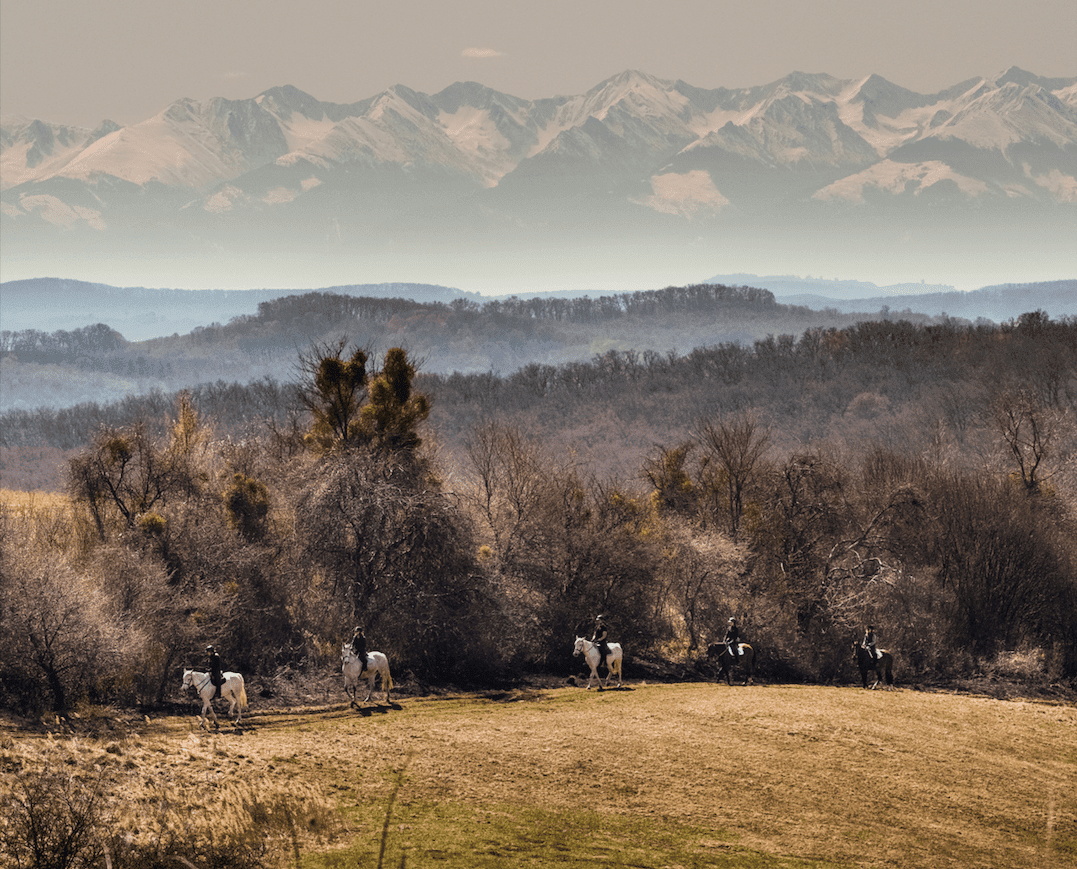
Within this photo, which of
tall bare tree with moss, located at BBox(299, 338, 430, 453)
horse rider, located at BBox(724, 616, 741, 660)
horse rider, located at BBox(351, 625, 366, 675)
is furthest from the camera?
tall bare tree with moss, located at BBox(299, 338, 430, 453)

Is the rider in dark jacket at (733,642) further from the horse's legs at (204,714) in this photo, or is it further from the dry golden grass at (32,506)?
the dry golden grass at (32,506)

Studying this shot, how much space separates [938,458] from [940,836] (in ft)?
137

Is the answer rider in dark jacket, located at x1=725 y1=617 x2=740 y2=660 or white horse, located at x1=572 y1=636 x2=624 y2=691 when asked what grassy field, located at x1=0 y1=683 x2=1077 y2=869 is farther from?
rider in dark jacket, located at x1=725 y1=617 x2=740 y2=660

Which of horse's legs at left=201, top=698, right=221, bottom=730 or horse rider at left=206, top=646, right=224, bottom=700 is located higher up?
horse rider at left=206, top=646, right=224, bottom=700

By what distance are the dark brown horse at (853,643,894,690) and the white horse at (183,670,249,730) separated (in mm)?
22074

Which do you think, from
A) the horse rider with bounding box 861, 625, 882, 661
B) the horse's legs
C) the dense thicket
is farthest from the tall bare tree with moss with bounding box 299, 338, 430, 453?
the horse rider with bounding box 861, 625, 882, 661

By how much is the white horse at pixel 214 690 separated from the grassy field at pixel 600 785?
2.47ft

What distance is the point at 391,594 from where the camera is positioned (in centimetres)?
3281

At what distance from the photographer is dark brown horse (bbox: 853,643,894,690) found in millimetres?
31344

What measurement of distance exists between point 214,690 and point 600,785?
37.0ft

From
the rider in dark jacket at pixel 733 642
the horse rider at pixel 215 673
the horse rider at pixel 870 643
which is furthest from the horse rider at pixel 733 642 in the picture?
the horse rider at pixel 215 673

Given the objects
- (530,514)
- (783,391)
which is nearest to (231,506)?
(530,514)

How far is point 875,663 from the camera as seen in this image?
31734 mm

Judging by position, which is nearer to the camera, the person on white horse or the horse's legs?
the horse's legs
